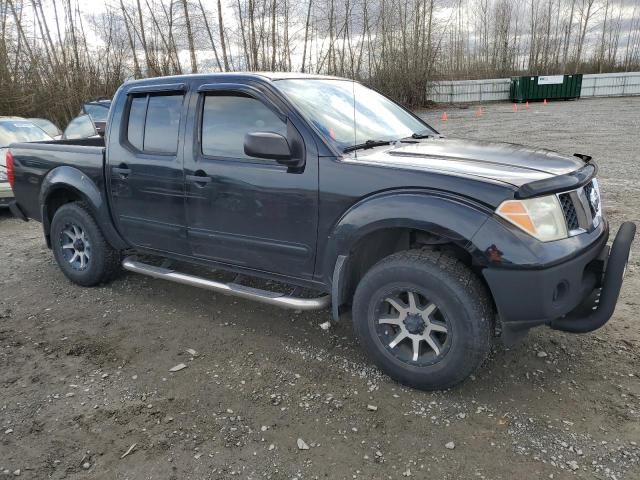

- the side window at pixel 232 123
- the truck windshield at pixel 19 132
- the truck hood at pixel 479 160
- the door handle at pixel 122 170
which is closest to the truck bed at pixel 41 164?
the door handle at pixel 122 170

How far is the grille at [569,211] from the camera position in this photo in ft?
9.04

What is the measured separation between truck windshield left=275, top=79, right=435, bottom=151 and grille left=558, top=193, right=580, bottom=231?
4.23 feet

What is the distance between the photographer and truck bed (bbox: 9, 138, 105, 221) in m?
4.40

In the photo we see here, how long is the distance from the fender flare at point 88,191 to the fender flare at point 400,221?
224 centimetres

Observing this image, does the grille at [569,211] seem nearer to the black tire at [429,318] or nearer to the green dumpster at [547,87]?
the black tire at [429,318]

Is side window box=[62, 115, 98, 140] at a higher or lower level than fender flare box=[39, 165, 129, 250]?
higher

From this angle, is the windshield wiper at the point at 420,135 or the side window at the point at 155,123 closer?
the windshield wiper at the point at 420,135

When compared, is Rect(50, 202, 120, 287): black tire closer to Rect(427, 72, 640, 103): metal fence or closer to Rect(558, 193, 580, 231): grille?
Rect(558, 193, 580, 231): grille

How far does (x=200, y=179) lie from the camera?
144 inches

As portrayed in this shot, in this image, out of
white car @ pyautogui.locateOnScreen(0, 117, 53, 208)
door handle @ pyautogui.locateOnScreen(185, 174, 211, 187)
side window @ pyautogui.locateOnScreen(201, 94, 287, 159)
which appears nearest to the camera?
side window @ pyautogui.locateOnScreen(201, 94, 287, 159)

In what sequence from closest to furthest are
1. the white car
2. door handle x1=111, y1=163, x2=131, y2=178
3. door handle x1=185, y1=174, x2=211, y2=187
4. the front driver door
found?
the front driver door < door handle x1=185, y1=174, x2=211, y2=187 < door handle x1=111, y1=163, x2=131, y2=178 < the white car

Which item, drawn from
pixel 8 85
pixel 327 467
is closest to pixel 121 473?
pixel 327 467

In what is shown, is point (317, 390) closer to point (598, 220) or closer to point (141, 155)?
point (598, 220)

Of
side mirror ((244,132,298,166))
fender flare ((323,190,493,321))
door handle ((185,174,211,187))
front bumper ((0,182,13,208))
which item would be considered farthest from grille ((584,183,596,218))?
front bumper ((0,182,13,208))
